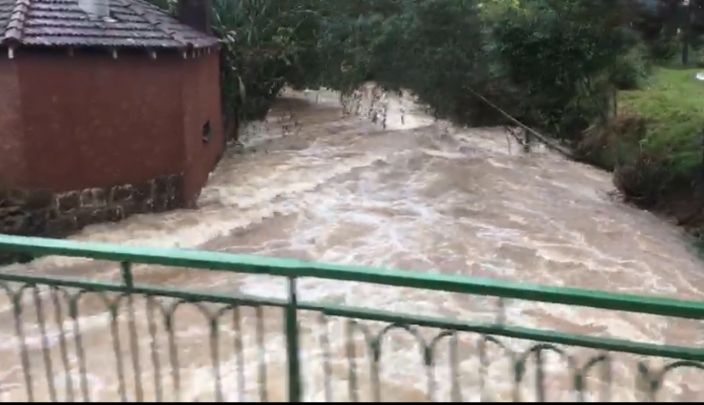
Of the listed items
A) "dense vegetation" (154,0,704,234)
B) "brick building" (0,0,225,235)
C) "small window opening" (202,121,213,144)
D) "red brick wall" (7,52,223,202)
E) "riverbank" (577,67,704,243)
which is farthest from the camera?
"dense vegetation" (154,0,704,234)

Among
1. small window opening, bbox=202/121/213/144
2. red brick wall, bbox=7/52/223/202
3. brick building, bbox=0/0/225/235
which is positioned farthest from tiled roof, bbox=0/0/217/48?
small window opening, bbox=202/121/213/144

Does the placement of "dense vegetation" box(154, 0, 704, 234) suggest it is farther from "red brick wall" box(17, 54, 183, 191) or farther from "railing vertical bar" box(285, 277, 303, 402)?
"railing vertical bar" box(285, 277, 303, 402)

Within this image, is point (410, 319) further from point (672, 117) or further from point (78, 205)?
point (672, 117)

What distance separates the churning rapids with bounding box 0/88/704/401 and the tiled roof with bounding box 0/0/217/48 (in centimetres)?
265

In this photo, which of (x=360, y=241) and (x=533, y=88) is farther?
(x=533, y=88)

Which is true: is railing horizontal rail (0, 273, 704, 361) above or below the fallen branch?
above

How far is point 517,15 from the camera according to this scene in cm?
1587

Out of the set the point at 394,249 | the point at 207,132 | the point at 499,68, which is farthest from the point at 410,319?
the point at 499,68

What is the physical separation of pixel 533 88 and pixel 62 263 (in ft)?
36.0

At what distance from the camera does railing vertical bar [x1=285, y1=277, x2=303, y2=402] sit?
285cm

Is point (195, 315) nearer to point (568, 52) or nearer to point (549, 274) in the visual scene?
point (549, 274)

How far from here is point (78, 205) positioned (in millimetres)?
10977

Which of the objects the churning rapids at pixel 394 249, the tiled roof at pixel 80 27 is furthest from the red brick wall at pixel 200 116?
the tiled roof at pixel 80 27

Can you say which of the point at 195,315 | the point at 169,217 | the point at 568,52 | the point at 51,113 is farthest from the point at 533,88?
the point at 195,315
